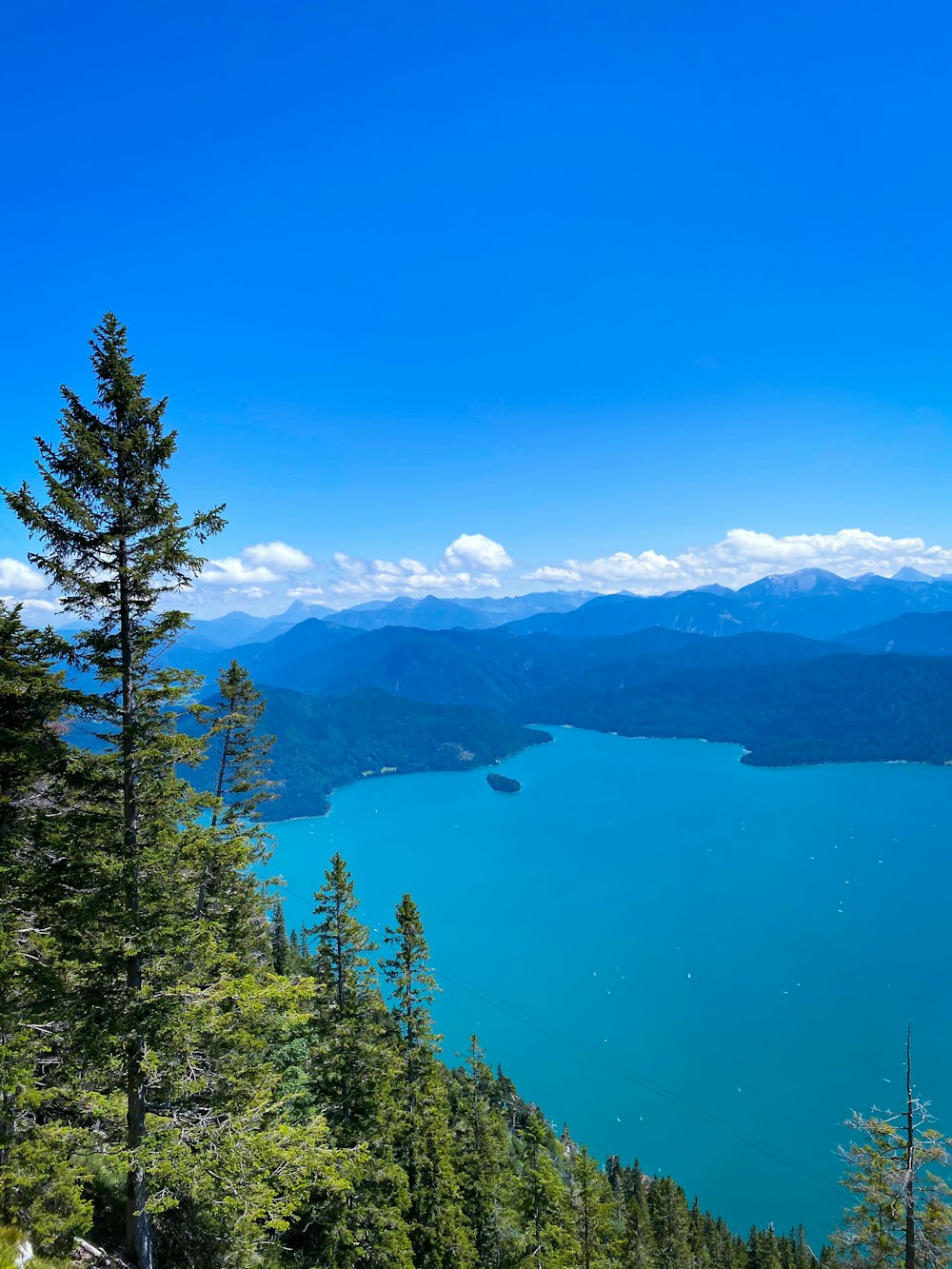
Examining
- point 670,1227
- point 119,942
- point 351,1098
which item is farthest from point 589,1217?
point 670,1227

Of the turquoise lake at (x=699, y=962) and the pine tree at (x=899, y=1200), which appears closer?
the pine tree at (x=899, y=1200)

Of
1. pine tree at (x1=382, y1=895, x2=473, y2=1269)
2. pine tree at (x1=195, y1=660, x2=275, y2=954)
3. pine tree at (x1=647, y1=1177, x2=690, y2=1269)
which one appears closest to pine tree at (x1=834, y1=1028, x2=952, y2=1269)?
pine tree at (x1=382, y1=895, x2=473, y2=1269)

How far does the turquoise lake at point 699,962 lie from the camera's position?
177 feet

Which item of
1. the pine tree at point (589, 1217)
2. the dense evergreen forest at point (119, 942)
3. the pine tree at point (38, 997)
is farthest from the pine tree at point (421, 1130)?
the pine tree at point (38, 997)

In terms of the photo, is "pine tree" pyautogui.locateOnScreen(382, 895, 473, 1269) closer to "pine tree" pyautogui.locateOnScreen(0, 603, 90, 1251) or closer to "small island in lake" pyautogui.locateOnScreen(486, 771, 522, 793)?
"pine tree" pyautogui.locateOnScreen(0, 603, 90, 1251)

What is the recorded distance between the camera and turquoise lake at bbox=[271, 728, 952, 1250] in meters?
53.8

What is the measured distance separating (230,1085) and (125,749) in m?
4.73

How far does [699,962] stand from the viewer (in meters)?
81.3

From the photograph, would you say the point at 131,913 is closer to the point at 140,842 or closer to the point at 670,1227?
the point at 140,842

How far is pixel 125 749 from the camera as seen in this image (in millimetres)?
7059

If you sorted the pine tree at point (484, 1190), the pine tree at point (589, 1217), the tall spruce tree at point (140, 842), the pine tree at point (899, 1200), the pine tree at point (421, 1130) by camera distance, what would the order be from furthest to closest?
the pine tree at point (484, 1190)
the pine tree at point (421, 1130)
the pine tree at point (589, 1217)
the pine tree at point (899, 1200)
the tall spruce tree at point (140, 842)

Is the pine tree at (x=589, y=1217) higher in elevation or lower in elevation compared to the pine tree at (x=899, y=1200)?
lower

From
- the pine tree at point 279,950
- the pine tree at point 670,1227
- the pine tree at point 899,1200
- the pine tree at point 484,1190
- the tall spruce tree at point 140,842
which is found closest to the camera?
the tall spruce tree at point 140,842

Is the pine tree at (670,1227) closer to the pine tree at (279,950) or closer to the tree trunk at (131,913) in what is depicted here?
the pine tree at (279,950)
